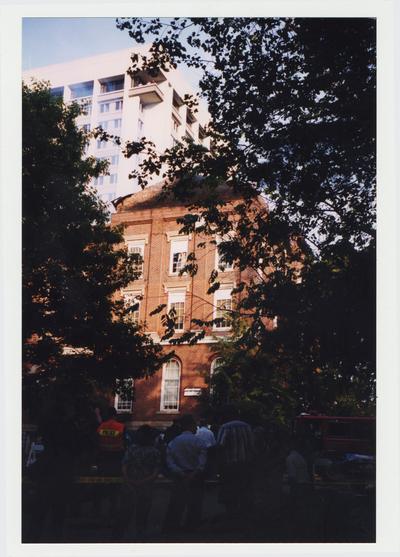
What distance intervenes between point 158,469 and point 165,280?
93.9 inches

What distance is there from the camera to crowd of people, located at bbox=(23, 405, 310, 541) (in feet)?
15.0

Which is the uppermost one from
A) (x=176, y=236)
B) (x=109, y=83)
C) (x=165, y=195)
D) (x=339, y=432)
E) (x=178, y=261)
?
(x=109, y=83)

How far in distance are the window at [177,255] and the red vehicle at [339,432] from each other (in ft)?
7.71

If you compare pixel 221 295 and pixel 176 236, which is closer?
pixel 221 295

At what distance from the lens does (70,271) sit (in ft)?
22.8

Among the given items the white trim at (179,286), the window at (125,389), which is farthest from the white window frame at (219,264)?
the window at (125,389)

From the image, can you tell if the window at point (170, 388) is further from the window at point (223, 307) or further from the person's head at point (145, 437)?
the person's head at point (145, 437)

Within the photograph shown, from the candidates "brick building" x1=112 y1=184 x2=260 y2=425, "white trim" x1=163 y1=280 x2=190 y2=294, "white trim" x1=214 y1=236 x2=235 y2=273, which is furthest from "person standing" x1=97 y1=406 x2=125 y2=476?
"white trim" x1=214 y1=236 x2=235 y2=273

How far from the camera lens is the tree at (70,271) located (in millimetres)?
5832

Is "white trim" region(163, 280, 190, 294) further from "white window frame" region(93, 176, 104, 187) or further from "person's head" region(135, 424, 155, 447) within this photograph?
"person's head" region(135, 424, 155, 447)

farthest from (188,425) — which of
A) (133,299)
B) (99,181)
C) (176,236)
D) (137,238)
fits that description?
(99,181)

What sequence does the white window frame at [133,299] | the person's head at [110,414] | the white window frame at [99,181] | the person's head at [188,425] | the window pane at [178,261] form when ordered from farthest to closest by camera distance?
the white window frame at [133,299]
the white window frame at [99,181]
the window pane at [178,261]
the person's head at [110,414]
the person's head at [188,425]

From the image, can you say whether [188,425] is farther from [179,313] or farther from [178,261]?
[178,261]
